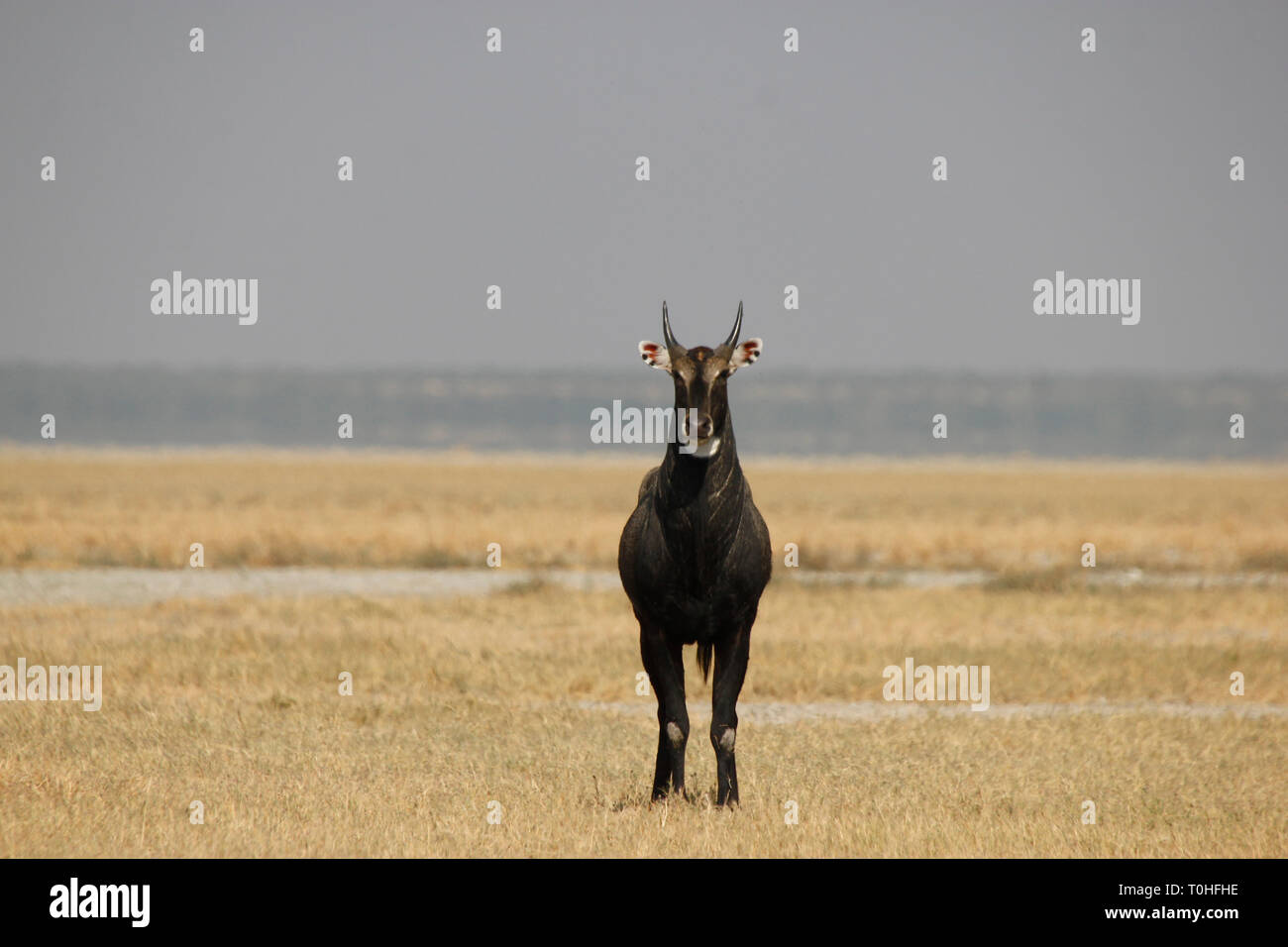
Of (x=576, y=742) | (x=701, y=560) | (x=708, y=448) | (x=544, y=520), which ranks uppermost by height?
(x=544, y=520)

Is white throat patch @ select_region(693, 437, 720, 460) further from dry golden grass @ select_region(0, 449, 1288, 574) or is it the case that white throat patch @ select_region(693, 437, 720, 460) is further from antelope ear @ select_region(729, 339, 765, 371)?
dry golden grass @ select_region(0, 449, 1288, 574)

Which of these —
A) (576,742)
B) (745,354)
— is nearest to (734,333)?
(745,354)

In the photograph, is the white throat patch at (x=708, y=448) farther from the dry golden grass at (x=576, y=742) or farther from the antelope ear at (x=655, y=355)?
the dry golden grass at (x=576, y=742)

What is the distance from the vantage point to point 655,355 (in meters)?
10.8

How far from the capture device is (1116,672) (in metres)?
18.6

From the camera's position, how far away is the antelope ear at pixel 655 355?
10.7 m

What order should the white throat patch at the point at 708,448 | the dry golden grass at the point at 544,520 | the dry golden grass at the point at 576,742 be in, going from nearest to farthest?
the dry golden grass at the point at 576,742 < the white throat patch at the point at 708,448 < the dry golden grass at the point at 544,520

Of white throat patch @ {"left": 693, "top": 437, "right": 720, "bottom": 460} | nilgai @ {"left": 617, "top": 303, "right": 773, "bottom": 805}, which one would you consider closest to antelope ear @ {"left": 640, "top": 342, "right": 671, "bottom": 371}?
nilgai @ {"left": 617, "top": 303, "right": 773, "bottom": 805}

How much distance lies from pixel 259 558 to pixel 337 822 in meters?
24.0

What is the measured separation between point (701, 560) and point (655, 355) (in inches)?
53.9

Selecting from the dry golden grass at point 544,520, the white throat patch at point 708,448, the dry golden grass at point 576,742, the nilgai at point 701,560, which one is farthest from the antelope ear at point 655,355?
the dry golden grass at point 544,520

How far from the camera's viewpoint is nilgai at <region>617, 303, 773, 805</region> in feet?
35.0

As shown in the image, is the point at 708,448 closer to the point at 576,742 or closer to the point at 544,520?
the point at 576,742
